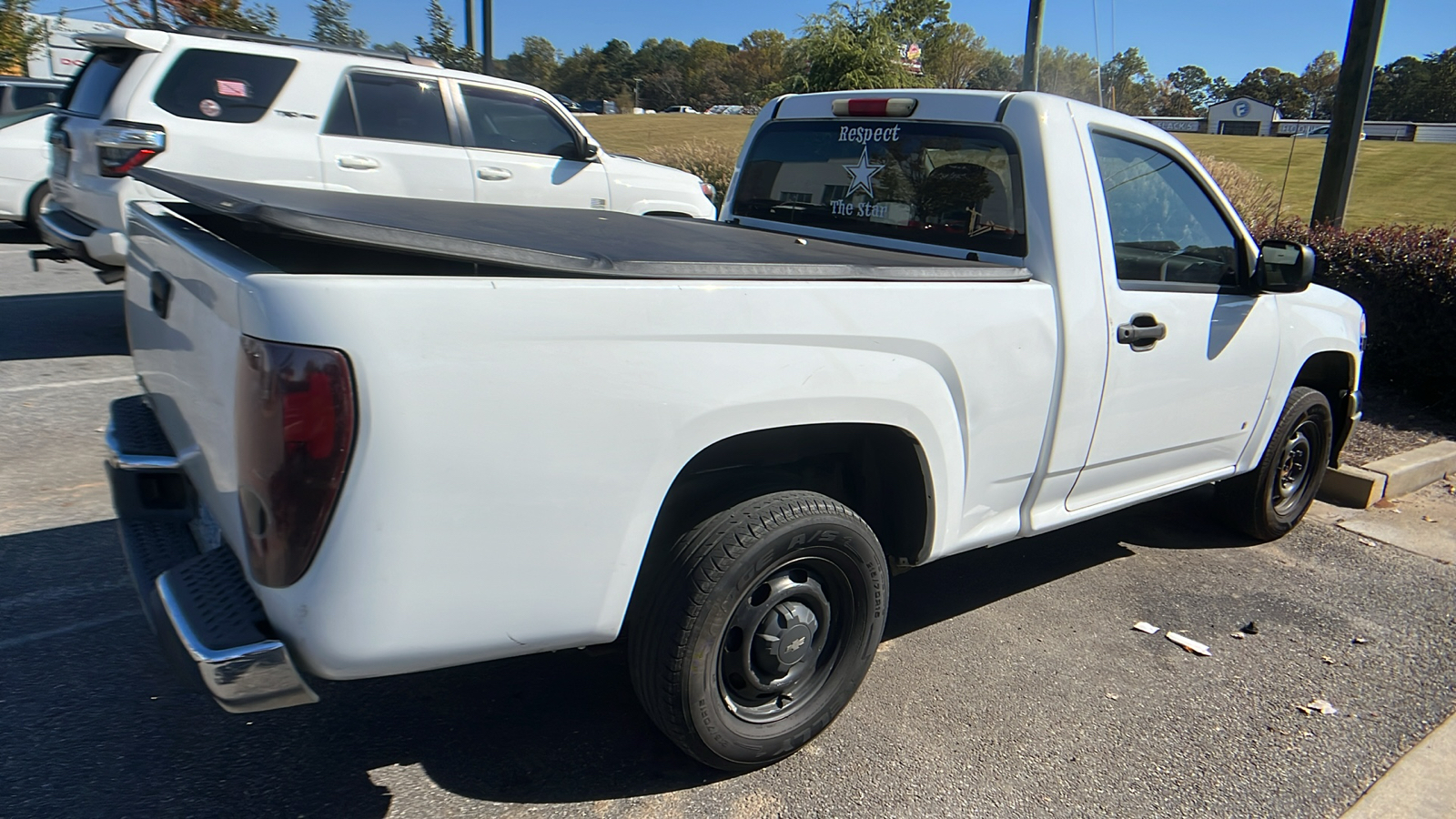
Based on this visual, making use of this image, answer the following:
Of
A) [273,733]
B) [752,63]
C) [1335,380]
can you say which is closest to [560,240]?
[273,733]

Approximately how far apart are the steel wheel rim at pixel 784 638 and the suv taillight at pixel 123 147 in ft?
17.8

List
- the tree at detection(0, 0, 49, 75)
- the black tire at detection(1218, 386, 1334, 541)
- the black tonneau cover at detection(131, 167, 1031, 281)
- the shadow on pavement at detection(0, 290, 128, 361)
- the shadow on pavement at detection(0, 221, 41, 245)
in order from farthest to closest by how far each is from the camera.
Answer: the tree at detection(0, 0, 49, 75) → the shadow on pavement at detection(0, 221, 41, 245) → the shadow on pavement at detection(0, 290, 128, 361) → the black tire at detection(1218, 386, 1334, 541) → the black tonneau cover at detection(131, 167, 1031, 281)

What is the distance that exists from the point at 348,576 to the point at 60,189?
21.1ft

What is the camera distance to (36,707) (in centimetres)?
275

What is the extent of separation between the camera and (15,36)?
22078 millimetres

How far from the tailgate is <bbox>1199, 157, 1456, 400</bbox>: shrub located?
679 centimetres

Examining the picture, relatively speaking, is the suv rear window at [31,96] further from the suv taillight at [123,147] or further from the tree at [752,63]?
the tree at [752,63]

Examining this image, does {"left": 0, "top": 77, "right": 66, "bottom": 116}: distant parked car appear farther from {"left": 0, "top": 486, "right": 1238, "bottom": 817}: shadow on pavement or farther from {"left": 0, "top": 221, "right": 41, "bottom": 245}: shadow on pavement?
{"left": 0, "top": 486, "right": 1238, "bottom": 817}: shadow on pavement

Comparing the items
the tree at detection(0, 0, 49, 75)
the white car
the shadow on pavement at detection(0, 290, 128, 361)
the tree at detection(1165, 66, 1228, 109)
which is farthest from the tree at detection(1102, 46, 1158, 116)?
the tree at detection(1165, 66, 1228, 109)

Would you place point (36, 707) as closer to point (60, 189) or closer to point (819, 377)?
point (819, 377)

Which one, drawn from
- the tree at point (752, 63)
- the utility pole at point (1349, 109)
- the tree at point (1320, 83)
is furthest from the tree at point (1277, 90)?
the utility pole at point (1349, 109)

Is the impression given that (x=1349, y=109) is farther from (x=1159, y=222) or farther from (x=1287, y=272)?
A: (x=1159, y=222)

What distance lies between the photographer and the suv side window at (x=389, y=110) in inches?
274

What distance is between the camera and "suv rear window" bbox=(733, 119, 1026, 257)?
11.2 ft
